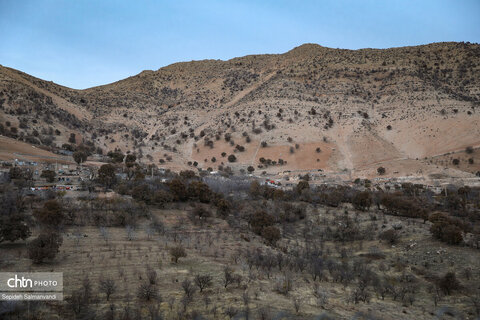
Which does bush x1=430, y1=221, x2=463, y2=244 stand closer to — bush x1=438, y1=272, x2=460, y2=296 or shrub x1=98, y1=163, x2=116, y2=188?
bush x1=438, y1=272, x2=460, y2=296

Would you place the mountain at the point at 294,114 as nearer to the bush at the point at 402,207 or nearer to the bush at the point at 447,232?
the bush at the point at 402,207

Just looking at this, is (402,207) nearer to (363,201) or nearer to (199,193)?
(363,201)

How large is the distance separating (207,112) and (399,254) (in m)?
62.7

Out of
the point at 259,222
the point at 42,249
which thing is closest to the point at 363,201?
the point at 259,222

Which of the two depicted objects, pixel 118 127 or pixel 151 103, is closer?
pixel 118 127

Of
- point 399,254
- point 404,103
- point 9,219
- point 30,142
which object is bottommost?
point 399,254

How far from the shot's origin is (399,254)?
18.3m

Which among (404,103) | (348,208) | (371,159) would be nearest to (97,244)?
(348,208)

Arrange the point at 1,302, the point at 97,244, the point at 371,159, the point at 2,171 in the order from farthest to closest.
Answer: the point at 371,159, the point at 2,171, the point at 97,244, the point at 1,302

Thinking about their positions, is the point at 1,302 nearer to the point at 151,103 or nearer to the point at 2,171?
the point at 2,171

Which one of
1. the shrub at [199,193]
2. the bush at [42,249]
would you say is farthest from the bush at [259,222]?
the bush at [42,249]

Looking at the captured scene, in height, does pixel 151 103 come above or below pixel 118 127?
above

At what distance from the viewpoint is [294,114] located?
64.7 metres

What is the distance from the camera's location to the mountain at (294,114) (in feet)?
173
